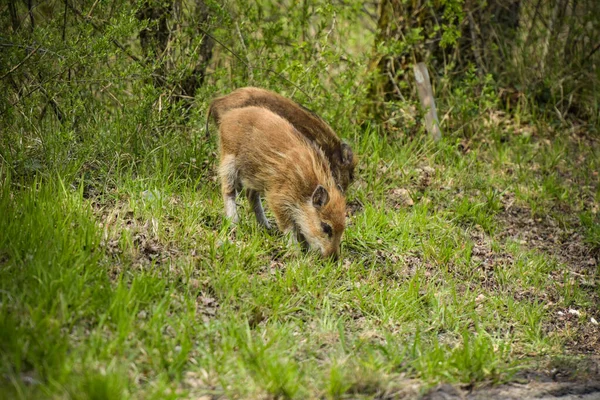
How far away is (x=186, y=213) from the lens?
6.15 meters

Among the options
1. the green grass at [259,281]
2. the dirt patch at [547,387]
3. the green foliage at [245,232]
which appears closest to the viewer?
the green grass at [259,281]

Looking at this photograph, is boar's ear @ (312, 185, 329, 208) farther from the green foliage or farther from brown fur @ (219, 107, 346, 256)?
the green foliage

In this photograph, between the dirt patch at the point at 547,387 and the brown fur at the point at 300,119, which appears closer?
the dirt patch at the point at 547,387

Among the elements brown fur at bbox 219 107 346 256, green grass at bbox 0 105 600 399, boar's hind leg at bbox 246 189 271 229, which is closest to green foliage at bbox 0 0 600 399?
green grass at bbox 0 105 600 399

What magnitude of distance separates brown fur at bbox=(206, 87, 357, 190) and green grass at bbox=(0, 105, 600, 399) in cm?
34

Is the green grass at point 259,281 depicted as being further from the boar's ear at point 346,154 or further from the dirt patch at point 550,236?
the boar's ear at point 346,154

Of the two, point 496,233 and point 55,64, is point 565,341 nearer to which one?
point 496,233

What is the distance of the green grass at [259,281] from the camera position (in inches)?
170

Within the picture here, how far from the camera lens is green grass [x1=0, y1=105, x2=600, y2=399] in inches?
170

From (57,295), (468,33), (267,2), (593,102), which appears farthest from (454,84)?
(57,295)

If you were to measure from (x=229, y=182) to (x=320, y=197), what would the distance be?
89cm

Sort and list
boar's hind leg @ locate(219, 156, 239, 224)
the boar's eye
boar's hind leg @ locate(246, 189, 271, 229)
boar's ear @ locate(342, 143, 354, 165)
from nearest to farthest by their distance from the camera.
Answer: the boar's eye < boar's hind leg @ locate(219, 156, 239, 224) < boar's hind leg @ locate(246, 189, 271, 229) < boar's ear @ locate(342, 143, 354, 165)

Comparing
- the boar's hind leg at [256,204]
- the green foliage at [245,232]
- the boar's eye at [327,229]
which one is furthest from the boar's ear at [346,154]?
the boar's eye at [327,229]

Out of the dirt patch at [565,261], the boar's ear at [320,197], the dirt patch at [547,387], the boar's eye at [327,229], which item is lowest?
the dirt patch at [565,261]
